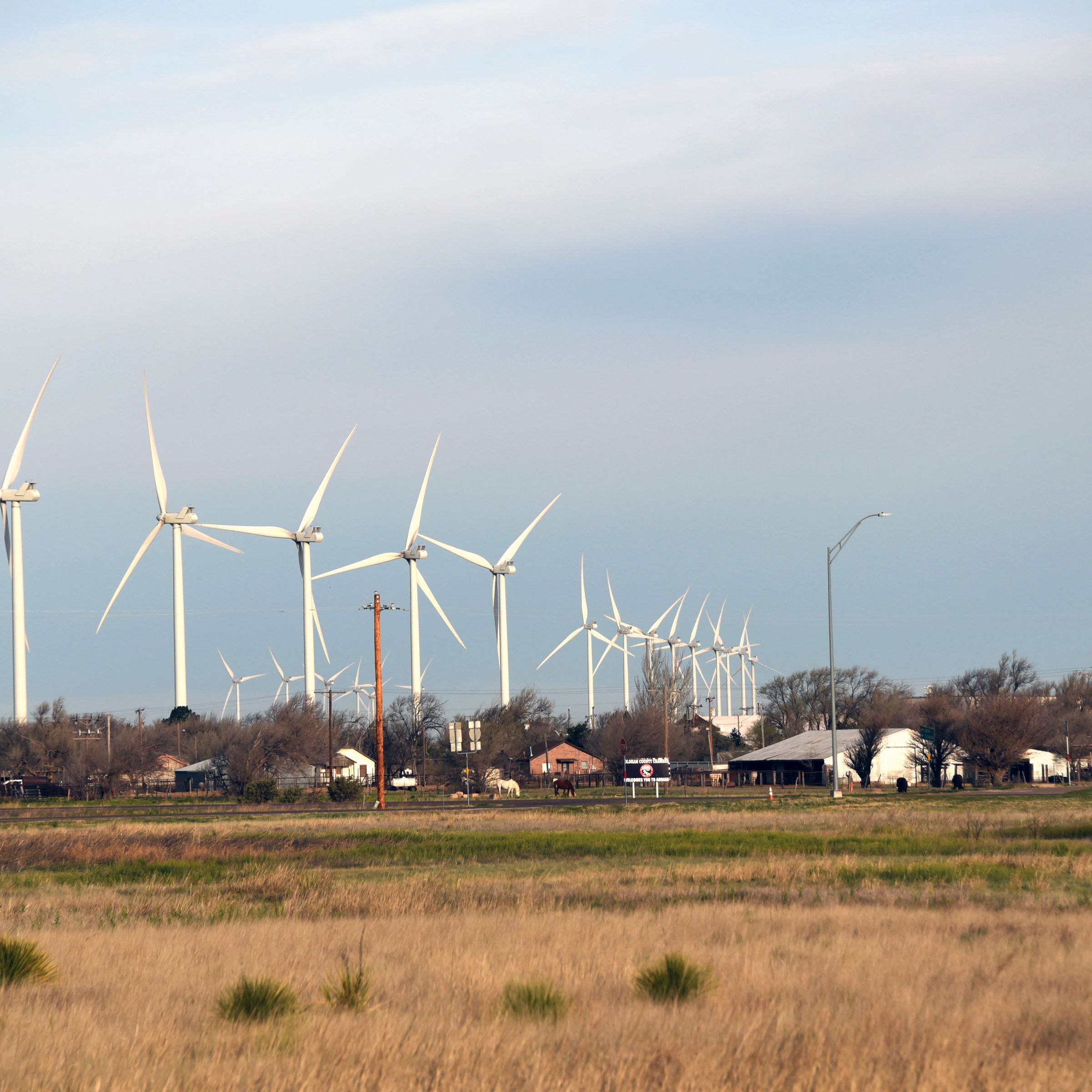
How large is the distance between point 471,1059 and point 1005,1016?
4204mm

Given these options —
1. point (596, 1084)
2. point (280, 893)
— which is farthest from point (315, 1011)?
point (280, 893)

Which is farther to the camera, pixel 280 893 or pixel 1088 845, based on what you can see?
pixel 1088 845

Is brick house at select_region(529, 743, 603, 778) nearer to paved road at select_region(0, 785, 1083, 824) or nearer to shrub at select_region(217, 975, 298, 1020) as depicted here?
paved road at select_region(0, 785, 1083, 824)

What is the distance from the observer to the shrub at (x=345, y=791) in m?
71.2

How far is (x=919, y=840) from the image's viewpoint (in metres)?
31.2

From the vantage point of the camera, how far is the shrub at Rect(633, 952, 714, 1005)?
11000 millimetres

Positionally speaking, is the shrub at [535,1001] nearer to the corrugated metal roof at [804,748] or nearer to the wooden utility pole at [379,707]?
the wooden utility pole at [379,707]

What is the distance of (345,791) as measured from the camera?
71.8 meters

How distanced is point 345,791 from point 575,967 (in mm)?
61234

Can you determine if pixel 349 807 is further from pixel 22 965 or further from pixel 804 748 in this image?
pixel 22 965

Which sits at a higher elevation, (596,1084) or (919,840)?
(596,1084)

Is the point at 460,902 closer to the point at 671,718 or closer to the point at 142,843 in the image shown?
the point at 142,843

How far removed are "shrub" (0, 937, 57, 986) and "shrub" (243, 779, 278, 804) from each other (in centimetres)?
6467

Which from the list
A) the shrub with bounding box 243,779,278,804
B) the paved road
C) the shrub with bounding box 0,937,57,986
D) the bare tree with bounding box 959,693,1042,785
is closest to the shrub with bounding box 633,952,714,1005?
the shrub with bounding box 0,937,57,986
